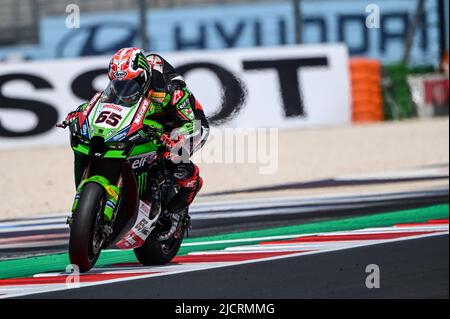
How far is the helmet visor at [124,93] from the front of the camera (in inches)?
248

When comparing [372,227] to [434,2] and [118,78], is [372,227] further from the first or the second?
[434,2]

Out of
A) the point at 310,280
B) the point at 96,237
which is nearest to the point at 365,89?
the point at 310,280

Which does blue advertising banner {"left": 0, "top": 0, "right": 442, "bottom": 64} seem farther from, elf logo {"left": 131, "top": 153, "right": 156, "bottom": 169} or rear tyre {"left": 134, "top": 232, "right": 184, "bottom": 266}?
elf logo {"left": 131, "top": 153, "right": 156, "bottom": 169}

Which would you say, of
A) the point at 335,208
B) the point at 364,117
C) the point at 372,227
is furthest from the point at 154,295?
the point at 364,117

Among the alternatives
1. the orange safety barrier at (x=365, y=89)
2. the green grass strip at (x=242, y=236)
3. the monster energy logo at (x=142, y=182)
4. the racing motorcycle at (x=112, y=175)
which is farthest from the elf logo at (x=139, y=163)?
the orange safety barrier at (x=365, y=89)

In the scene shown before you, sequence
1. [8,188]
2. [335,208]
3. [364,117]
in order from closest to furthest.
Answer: [335,208] → [8,188] → [364,117]

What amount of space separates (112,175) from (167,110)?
758mm

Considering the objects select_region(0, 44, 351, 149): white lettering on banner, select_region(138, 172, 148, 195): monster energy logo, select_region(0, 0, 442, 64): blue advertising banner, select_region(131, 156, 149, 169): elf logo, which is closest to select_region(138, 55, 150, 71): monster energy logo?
select_region(131, 156, 149, 169): elf logo

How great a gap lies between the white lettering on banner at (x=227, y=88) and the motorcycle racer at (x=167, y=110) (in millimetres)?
7335

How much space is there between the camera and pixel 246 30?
26.1 m

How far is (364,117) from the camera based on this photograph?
59.6 ft
